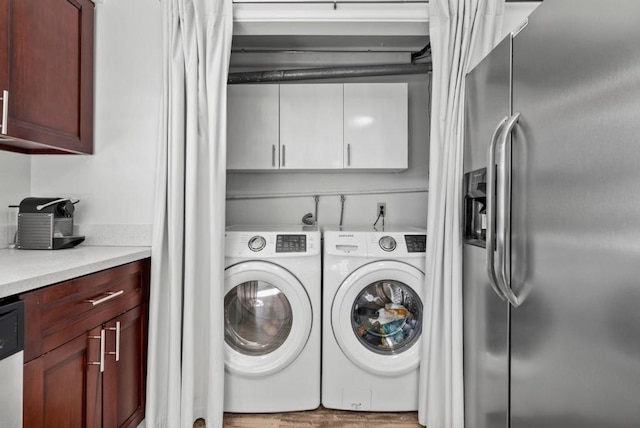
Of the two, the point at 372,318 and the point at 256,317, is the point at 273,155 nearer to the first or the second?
the point at 256,317

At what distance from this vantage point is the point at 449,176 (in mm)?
1945

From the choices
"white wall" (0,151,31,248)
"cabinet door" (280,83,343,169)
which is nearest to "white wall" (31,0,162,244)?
"white wall" (0,151,31,248)

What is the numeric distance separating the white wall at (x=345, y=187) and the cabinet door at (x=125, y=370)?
1210 mm

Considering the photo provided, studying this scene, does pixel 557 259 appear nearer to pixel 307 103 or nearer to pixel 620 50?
pixel 620 50

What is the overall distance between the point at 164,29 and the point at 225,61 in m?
0.31

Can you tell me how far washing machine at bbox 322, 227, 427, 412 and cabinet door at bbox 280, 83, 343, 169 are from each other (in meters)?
0.62

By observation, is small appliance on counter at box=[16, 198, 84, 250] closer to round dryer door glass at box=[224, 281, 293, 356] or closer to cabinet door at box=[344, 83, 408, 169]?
round dryer door glass at box=[224, 281, 293, 356]

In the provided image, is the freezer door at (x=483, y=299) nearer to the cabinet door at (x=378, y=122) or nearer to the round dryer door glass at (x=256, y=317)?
the cabinet door at (x=378, y=122)

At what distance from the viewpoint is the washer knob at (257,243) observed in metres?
2.08

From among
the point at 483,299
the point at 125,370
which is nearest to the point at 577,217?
the point at 483,299

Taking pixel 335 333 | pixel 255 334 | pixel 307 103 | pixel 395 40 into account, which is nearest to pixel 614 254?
pixel 335 333

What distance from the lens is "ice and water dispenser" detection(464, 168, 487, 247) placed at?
1.70 metres

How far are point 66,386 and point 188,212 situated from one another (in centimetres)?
87

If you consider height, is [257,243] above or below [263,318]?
above
